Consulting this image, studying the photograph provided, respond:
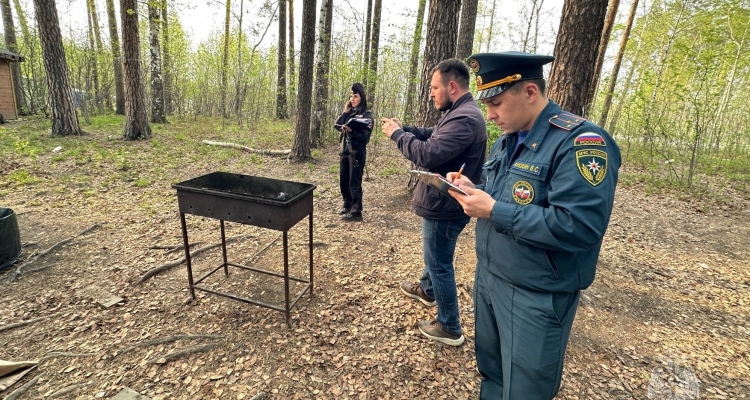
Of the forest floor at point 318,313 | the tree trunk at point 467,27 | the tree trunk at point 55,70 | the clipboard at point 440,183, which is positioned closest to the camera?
the clipboard at point 440,183

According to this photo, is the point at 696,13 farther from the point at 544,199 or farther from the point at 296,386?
the point at 296,386

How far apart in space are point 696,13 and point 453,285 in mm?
16511

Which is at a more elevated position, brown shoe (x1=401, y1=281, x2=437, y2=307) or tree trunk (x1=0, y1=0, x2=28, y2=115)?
tree trunk (x1=0, y1=0, x2=28, y2=115)

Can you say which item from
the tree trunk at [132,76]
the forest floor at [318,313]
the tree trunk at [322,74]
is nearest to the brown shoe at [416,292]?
the forest floor at [318,313]

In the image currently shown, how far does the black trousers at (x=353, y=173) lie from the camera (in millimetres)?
4996

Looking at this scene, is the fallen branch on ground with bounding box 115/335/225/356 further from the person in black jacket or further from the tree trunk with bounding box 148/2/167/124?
the tree trunk with bounding box 148/2/167/124

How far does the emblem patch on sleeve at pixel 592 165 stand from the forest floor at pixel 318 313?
5.87 feet

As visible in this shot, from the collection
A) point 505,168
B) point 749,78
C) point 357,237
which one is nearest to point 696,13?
point 749,78

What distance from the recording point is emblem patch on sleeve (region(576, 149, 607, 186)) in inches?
48.1

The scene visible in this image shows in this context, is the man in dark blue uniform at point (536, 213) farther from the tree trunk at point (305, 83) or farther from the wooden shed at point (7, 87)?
the wooden shed at point (7, 87)

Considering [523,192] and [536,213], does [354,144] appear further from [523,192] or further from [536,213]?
[536,213]

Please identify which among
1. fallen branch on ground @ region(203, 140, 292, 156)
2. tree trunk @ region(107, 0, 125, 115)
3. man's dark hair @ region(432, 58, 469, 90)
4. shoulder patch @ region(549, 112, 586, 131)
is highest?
tree trunk @ region(107, 0, 125, 115)

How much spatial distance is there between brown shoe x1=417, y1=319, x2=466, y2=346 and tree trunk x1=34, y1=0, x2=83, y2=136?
37.6 ft

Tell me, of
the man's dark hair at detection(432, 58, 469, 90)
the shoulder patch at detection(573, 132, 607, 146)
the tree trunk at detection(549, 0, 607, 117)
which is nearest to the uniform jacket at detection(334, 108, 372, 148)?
the tree trunk at detection(549, 0, 607, 117)
